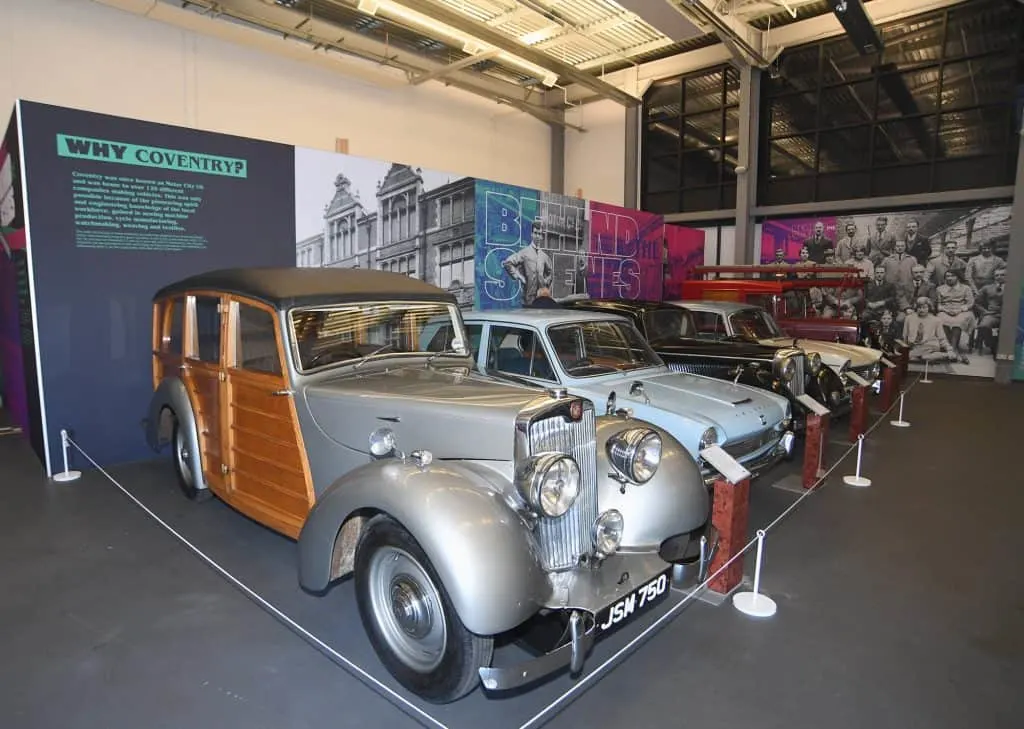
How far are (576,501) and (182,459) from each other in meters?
3.25

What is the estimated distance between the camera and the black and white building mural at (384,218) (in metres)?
6.49

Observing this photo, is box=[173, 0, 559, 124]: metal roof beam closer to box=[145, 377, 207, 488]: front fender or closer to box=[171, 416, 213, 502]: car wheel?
box=[145, 377, 207, 488]: front fender

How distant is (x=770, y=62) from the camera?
1234 cm

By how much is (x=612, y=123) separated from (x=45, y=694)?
15.5 metres

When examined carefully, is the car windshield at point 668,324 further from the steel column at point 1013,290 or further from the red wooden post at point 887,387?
the steel column at point 1013,290

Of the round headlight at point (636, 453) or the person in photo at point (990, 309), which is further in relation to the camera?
the person in photo at point (990, 309)

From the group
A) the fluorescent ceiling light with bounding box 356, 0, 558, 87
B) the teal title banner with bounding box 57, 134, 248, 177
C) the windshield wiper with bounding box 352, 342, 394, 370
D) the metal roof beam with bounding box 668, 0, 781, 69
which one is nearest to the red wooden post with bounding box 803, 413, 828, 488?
the windshield wiper with bounding box 352, 342, 394, 370

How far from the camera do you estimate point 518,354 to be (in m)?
4.54

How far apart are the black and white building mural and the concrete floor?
3495 mm

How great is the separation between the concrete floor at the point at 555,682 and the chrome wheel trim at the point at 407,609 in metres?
0.19

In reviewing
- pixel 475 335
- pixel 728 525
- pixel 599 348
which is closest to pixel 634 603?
pixel 728 525

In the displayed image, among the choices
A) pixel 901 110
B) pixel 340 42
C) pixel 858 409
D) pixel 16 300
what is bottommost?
pixel 858 409

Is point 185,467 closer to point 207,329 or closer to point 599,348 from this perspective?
point 207,329

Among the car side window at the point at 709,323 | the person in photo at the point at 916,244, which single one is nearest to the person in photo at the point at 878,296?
the person in photo at the point at 916,244
